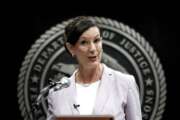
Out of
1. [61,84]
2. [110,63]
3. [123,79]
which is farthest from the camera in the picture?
[110,63]

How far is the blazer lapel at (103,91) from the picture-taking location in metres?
2.81

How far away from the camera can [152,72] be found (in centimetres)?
493

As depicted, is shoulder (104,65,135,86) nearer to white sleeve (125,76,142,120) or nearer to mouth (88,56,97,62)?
white sleeve (125,76,142,120)

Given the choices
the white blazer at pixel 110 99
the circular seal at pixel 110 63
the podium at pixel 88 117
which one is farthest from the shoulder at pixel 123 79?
the circular seal at pixel 110 63

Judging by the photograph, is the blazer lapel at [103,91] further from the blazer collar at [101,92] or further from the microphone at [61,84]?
the microphone at [61,84]

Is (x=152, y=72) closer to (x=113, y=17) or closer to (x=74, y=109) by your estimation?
(x=113, y=17)

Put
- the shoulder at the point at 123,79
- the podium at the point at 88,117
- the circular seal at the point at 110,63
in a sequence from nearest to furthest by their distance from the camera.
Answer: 1. the podium at the point at 88,117
2. the shoulder at the point at 123,79
3. the circular seal at the point at 110,63

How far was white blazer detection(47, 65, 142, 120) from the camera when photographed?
280cm

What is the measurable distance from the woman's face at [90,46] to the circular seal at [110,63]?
207cm

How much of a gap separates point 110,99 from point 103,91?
0.22 ft

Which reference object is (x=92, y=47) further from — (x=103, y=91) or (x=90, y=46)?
(x=103, y=91)

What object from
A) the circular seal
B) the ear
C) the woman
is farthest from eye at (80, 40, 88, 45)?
the circular seal

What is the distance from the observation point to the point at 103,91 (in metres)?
2.87

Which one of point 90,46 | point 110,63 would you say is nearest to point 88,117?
point 90,46
